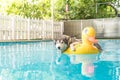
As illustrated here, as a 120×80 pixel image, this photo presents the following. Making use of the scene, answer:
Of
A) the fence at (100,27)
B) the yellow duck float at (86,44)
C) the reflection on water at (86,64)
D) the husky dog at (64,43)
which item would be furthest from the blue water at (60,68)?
the fence at (100,27)

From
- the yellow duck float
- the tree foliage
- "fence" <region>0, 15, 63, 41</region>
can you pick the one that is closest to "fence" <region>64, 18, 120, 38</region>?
the tree foliage

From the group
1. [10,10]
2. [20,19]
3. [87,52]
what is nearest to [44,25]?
[20,19]

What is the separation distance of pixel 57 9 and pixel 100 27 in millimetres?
4844

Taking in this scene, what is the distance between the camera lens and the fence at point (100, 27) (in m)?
18.9

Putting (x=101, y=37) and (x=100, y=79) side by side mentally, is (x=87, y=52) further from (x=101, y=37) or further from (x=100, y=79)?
(x=101, y=37)

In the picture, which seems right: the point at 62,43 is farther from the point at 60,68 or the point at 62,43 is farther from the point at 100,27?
the point at 100,27

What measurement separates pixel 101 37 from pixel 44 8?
5.72 m

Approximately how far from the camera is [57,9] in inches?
886

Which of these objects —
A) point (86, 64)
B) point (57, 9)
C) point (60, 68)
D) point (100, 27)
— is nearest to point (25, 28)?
point (100, 27)

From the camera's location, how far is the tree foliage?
2083 cm

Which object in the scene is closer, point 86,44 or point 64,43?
point 86,44

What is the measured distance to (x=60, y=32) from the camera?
733 inches

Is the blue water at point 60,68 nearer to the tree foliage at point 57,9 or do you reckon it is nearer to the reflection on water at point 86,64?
the reflection on water at point 86,64

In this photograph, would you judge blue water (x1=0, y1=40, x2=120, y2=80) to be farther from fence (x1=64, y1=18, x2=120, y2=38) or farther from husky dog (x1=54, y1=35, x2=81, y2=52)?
fence (x1=64, y1=18, x2=120, y2=38)
